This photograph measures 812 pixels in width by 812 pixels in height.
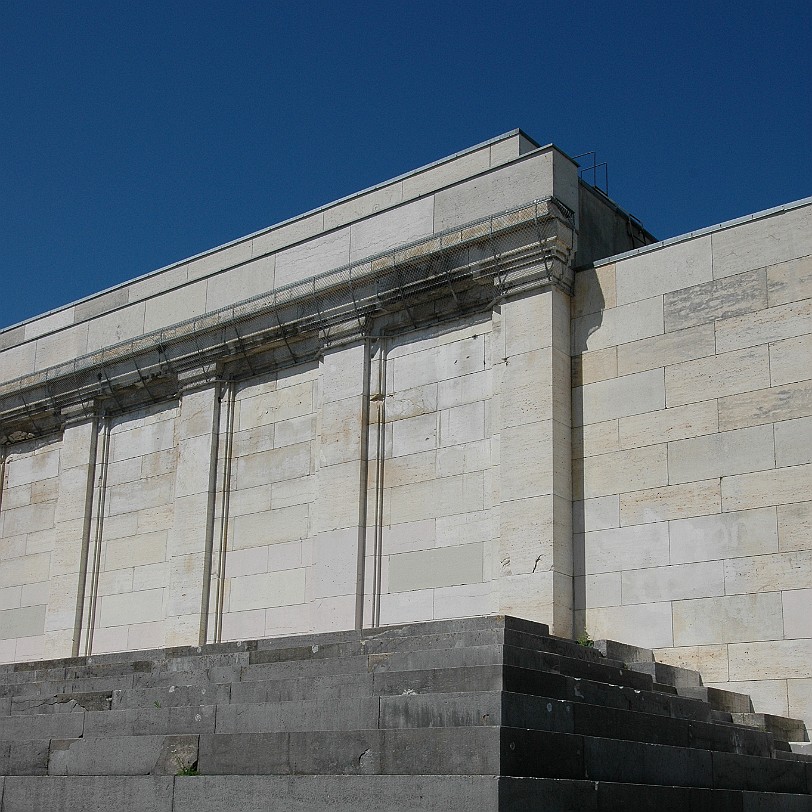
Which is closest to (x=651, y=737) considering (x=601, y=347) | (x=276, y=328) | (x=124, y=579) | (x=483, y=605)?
(x=483, y=605)

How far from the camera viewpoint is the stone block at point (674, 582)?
18516 millimetres

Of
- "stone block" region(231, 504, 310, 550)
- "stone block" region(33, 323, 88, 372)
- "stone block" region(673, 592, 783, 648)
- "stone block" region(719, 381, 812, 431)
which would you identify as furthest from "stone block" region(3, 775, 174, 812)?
"stone block" region(33, 323, 88, 372)

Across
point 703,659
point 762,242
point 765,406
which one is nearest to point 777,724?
point 703,659

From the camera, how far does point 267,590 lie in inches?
930

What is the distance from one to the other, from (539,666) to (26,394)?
18.9 meters

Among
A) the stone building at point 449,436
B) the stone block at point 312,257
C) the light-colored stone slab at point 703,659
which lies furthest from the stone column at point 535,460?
the stone block at point 312,257

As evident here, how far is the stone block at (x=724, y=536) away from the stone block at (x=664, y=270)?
395cm

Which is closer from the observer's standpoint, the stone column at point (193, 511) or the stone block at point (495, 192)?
the stone block at point (495, 192)

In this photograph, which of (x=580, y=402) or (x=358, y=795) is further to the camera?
(x=580, y=402)

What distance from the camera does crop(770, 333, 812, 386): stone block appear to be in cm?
1853

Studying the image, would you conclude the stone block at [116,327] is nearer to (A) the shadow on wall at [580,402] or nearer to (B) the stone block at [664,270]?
(A) the shadow on wall at [580,402]

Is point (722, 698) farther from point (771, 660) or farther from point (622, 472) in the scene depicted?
point (622, 472)

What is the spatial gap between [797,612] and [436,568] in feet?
20.4

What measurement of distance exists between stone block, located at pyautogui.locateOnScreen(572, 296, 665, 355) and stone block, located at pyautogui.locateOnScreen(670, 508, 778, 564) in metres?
3.33
